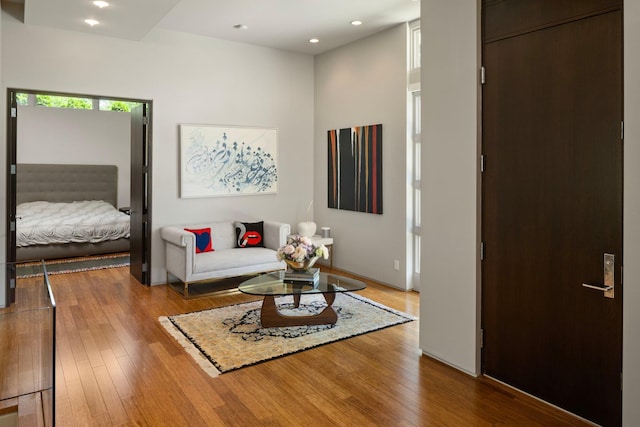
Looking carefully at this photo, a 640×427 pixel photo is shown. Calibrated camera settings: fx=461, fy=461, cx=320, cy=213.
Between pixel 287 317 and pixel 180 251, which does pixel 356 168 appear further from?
pixel 287 317

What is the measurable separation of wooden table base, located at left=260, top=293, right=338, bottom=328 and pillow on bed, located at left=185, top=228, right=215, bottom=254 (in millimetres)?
1706

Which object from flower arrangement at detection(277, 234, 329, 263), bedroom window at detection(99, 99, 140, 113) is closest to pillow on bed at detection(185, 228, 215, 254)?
Result: flower arrangement at detection(277, 234, 329, 263)

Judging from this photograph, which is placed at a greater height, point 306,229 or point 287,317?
point 306,229

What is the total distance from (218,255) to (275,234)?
79 centimetres

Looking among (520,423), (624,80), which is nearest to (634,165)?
(624,80)

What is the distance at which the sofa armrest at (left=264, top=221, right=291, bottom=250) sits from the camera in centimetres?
564

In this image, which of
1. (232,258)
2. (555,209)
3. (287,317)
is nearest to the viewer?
(555,209)

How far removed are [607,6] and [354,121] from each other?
12.4ft

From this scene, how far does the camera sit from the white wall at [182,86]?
479 cm

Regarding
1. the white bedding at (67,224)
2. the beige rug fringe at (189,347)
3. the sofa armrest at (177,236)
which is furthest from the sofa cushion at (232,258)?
the white bedding at (67,224)

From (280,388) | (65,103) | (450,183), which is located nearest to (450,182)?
(450,183)

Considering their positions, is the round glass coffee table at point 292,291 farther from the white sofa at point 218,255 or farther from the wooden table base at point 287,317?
the white sofa at point 218,255

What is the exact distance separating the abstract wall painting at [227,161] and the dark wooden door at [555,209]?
3760 mm

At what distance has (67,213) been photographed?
7.60 meters
